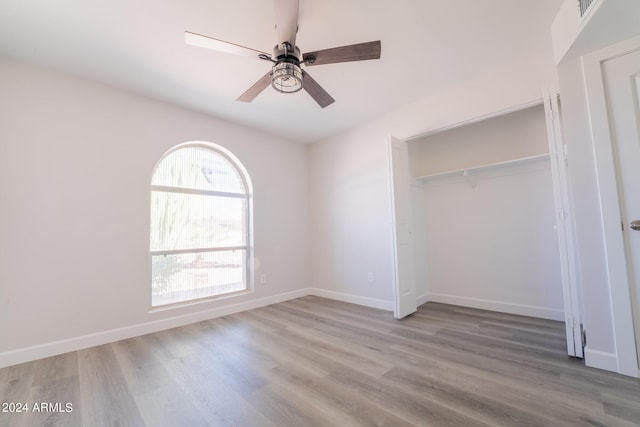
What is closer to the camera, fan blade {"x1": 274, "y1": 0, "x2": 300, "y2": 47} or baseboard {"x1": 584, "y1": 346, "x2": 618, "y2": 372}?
fan blade {"x1": 274, "y1": 0, "x2": 300, "y2": 47}

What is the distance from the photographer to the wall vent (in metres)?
1.66

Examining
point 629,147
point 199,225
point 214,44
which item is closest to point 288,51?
point 214,44

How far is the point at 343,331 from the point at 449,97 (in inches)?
116

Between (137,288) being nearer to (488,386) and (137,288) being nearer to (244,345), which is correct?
(244,345)

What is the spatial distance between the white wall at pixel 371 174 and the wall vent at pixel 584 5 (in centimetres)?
78

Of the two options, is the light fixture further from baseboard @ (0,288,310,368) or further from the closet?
baseboard @ (0,288,310,368)

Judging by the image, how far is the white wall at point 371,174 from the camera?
2.70 meters

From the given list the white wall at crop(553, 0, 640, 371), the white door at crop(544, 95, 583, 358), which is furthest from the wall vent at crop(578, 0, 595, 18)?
the white door at crop(544, 95, 583, 358)

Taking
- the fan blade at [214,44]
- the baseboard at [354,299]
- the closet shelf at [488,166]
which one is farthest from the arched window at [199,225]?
the closet shelf at [488,166]

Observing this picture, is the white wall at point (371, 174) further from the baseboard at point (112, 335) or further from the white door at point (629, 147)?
the baseboard at point (112, 335)

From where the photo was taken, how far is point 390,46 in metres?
2.38

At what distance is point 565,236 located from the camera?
2125mm

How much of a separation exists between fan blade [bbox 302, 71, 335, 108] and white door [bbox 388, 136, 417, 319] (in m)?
1.19

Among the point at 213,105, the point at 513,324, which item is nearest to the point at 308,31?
the point at 213,105
